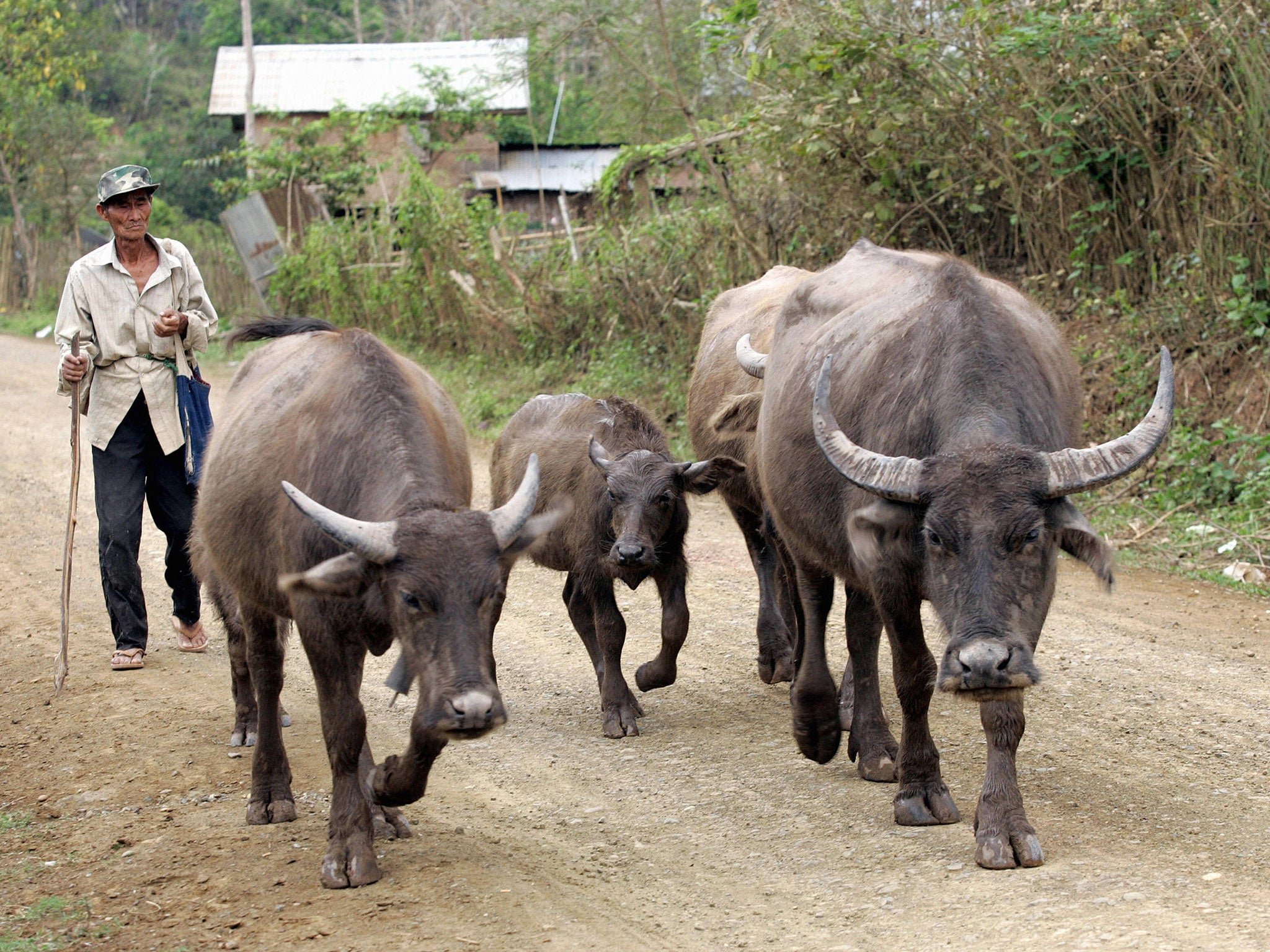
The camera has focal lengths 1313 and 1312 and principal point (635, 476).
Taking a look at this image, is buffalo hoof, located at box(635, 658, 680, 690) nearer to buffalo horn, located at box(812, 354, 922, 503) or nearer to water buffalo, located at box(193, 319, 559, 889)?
water buffalo, located at box(193, 319, 559, 889)

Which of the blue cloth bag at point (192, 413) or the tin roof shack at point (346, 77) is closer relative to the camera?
the blue cloth bag at point (192, 413)

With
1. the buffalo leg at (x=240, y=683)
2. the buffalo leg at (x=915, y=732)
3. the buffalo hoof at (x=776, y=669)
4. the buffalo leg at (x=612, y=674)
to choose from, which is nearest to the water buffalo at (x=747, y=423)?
the buffalo hoof at (x=776, y=669)

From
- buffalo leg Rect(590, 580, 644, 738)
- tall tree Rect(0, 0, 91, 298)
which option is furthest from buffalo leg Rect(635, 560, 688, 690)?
tall tree Rect(0, 0, 91, 298)

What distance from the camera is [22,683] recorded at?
22.7 ft

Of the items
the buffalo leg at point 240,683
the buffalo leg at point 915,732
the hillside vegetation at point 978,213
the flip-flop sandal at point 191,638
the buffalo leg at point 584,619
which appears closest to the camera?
the buffalo leg at point 915,732

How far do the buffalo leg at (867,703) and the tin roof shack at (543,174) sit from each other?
2136cm

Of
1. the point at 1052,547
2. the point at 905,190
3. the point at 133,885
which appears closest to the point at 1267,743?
the point at 1052,547

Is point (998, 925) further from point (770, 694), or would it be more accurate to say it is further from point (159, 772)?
point (159, 772)

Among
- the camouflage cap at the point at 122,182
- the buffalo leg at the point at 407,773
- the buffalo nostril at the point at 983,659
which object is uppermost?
the camouflage cap at the point at 122,182

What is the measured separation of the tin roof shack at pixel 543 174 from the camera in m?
27.2

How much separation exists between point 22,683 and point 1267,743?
6.09m

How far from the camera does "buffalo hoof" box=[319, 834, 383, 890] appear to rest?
172 inches

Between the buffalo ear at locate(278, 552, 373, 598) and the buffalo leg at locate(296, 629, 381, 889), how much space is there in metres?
0.30

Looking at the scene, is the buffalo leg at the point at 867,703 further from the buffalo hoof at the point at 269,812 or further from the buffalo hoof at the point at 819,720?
the buffalo hoof at the point at 269,812
